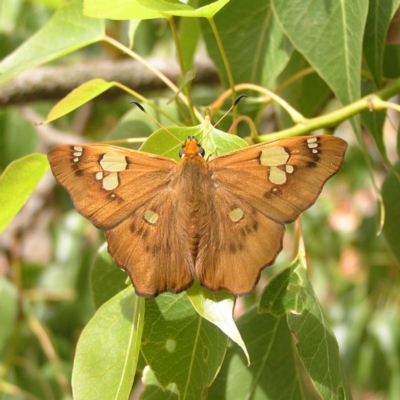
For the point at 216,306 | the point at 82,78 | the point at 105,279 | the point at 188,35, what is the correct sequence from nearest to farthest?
the point at 216,306, the point at 105,279, the point at 188,35, the point at 82,78

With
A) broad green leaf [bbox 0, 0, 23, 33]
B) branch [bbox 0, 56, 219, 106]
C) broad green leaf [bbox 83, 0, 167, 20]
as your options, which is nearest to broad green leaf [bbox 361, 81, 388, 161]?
broad green leaf [bbox 83, 0, 167, 20]

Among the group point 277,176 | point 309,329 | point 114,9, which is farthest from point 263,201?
point 114,9

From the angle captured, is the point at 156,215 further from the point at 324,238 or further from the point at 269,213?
the point at 324,238

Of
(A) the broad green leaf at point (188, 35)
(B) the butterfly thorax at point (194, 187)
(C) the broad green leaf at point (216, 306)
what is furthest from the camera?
(A) the broad green leaf at point (188, 35)

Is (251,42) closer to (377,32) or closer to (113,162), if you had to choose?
(377,32)

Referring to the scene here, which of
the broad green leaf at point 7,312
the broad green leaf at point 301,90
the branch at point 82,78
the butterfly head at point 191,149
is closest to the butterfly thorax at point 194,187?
the butterfly head at point 191,149

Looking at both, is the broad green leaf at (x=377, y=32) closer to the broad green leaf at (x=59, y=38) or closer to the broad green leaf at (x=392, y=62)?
the broad green leaf at (x=392, y=62)

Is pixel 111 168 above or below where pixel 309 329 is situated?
above

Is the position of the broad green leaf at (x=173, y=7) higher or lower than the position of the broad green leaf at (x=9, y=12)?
higher
